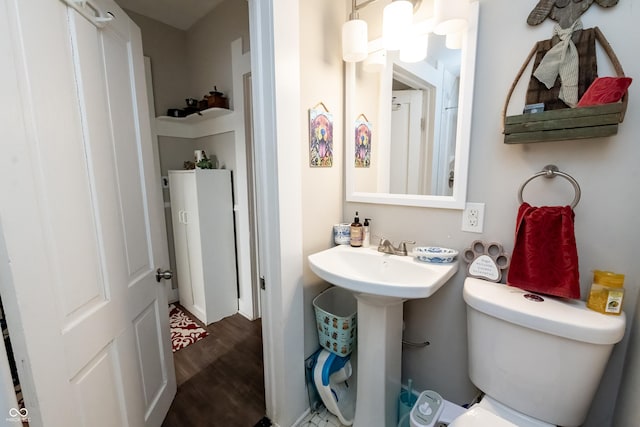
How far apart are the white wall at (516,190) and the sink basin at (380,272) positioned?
17 centimetres

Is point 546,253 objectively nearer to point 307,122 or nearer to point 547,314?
point 547,314

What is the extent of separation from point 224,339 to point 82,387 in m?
1.31

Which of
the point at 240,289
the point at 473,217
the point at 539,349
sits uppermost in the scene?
the point at 473,217

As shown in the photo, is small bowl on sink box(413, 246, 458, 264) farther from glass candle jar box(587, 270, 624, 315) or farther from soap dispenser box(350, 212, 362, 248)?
glass candle jar box(587, 270, 624, 315)

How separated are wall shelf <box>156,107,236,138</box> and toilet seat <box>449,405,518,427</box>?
224 centimetres

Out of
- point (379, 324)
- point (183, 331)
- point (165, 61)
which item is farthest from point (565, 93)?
point (165, 61)

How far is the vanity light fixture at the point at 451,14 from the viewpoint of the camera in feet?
3.37

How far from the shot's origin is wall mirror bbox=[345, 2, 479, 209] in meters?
1.12

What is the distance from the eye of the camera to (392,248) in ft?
4.31

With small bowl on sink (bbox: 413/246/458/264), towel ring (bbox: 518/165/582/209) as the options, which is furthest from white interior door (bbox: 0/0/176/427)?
towel ring (bbox: 518/165/582/209)

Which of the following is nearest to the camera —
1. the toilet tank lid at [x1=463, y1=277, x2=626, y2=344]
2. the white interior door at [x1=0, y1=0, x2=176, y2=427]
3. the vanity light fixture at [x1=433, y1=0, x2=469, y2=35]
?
the white interior door at [x1=0, y1=0, x2=176, y2=427]

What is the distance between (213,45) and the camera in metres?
2.25

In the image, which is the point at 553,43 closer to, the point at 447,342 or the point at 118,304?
the point at 447,342

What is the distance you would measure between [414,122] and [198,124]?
2041mm
